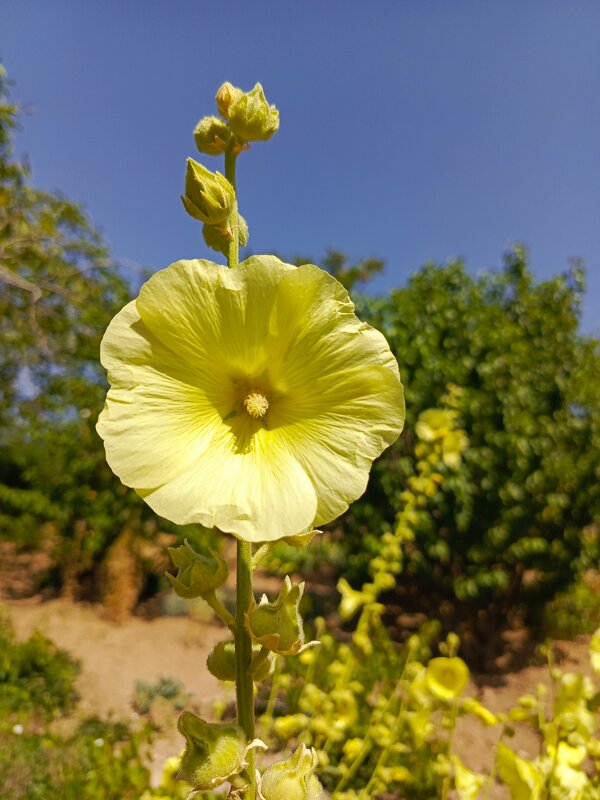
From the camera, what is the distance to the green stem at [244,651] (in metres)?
0.76

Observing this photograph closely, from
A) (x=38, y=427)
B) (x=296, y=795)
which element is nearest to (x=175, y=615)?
(x=38, y=427)

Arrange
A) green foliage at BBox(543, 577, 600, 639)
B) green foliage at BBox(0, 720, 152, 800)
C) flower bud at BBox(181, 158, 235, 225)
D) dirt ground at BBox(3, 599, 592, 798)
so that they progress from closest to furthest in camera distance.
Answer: flower bud at BBox(181, 158, 235, 225) → green foliage at BBox(0, 720, 152, 800) → dirt ground at BBox(3, 599, 592, 798) → green foliage at BBox(543, 577, 600, 639)

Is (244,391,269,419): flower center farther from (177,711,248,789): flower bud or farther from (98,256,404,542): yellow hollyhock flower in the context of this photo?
(177,711,248,789): flower bud

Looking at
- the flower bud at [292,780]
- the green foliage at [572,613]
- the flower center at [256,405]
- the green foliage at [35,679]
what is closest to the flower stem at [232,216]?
the flower center at [256,405]

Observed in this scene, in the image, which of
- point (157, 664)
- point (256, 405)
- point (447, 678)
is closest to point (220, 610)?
point (256, 405)

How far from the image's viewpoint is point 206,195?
81 cm

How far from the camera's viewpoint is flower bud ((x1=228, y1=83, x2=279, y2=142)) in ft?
2.87

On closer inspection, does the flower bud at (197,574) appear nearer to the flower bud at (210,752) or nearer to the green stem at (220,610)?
the green stem at (220,610)

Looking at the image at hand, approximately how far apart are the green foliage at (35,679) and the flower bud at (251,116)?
4.49 meters

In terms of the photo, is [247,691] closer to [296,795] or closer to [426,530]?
[296,795]

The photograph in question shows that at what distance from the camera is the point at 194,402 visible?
880 mm

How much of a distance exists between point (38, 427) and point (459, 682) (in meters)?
6.97

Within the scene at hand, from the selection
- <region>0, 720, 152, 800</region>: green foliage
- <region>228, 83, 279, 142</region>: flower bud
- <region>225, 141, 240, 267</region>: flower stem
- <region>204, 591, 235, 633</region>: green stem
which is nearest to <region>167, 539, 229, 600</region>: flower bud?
<region>204, 591, 235, 633</region>: green stem

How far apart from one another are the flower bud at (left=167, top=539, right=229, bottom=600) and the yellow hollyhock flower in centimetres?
11
